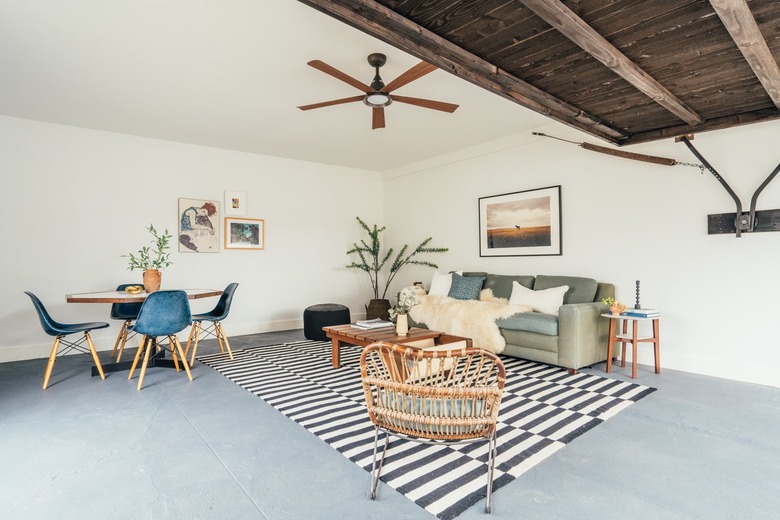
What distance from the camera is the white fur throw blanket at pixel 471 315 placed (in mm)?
4547

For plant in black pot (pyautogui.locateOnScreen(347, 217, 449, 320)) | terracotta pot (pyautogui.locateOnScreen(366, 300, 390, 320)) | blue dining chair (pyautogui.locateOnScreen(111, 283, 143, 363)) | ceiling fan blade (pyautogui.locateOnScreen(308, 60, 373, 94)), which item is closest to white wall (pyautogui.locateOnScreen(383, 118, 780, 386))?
plant in black pot (pyautogui.locateOnScreen(347, 217, 449, 320))

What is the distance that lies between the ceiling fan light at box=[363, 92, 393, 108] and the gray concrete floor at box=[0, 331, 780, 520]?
263cm

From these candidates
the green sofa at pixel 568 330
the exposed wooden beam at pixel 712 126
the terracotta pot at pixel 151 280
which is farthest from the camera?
the terracotta pot at pixel 151 280

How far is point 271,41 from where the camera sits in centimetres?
315

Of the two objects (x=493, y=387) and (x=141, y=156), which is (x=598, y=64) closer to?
(x=493, y=387)

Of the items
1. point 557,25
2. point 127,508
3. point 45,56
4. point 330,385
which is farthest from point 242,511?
point 45,56

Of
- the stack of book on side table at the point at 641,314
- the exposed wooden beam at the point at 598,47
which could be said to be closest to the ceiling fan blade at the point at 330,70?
the exposed wooden beam at the point at 598,47

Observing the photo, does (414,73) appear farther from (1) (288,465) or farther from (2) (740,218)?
(2) (740,218)

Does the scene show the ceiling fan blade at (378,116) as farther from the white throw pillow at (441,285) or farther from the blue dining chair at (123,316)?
the blue dining chair at (123,316)

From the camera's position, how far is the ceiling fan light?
3529 mm

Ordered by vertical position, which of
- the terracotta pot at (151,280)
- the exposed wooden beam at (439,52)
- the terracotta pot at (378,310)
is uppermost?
the exposed wooden beam at (439,52)

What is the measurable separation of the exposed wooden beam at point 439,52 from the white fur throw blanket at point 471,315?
2.09 m

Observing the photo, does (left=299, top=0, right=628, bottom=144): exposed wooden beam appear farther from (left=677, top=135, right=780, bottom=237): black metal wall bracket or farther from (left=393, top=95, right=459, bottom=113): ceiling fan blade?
(left=677, top=135, right=780, bottom=237): black metal wall bracket

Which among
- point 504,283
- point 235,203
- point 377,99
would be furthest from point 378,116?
point 235,203
